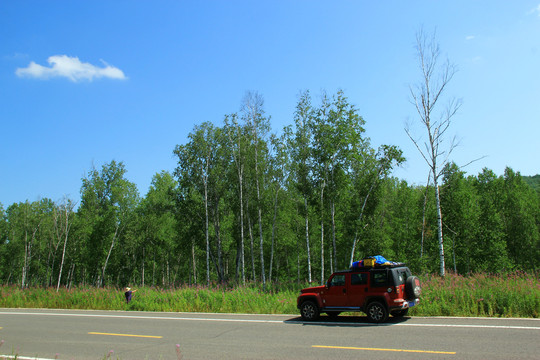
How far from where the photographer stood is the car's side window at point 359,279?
11312 mm

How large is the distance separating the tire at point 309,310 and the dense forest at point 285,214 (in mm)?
12489

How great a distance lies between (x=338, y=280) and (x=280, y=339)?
378 cm

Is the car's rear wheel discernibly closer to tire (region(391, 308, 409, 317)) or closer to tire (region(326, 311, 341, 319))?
tire (region(391, 308, 409, 317))

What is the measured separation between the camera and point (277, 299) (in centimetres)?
1544

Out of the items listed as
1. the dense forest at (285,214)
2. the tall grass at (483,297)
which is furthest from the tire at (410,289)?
the dense forest at (285,214)

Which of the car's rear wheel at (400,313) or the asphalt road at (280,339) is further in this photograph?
the car's rear wheel at (400,313)

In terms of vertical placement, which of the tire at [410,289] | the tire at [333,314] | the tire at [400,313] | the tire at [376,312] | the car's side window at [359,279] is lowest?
the tire at [333,314]

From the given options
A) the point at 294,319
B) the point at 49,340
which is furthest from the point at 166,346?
the point at 294,319

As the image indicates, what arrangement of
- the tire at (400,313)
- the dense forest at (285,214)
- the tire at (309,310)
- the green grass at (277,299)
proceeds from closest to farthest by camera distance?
the green grass at (277,299) < the tire at (400,313) < the tire at (309,310) < the dense forest at (285,214)

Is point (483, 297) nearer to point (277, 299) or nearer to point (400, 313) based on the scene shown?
point (400, 313)

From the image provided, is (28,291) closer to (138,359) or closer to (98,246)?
(138,359)

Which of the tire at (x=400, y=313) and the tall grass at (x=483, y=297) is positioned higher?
the tall grass at (x=483, y=297)

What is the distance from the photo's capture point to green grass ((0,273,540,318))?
1107cm

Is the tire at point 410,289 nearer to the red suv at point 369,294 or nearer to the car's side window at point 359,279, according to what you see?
the red suv at point 369,294
